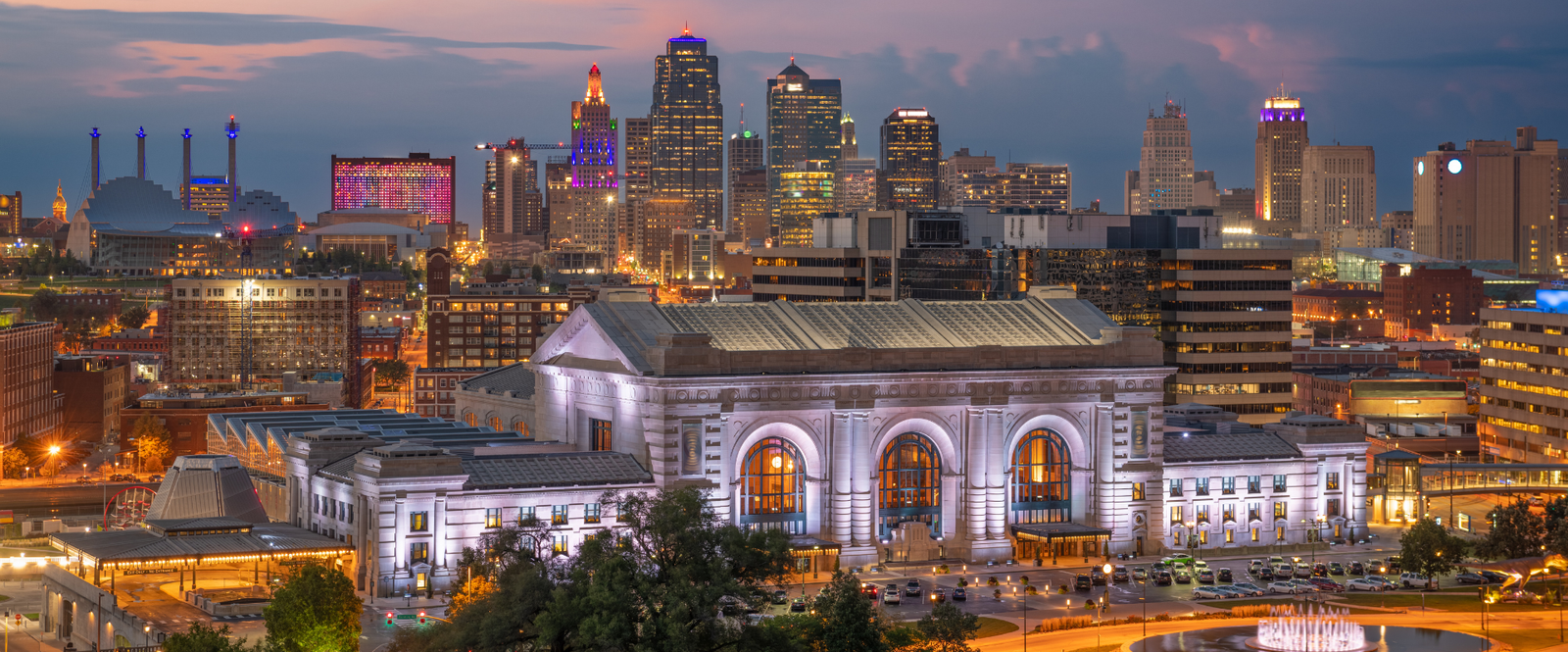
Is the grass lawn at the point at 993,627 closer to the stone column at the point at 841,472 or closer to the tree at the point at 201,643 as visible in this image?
the stone column at the point at 841,472

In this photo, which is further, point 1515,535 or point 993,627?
point 1515,535

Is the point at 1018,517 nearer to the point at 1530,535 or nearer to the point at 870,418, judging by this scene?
the point at 870,418

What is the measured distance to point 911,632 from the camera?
104 meters

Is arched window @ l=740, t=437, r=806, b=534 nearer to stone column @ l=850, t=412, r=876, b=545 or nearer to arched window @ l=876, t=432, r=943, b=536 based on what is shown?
stone column @ l=850, t=412, r=876, b=545

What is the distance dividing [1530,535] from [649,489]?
65.0 m

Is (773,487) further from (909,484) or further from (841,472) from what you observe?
(909,484)

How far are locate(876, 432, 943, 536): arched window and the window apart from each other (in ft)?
69.1

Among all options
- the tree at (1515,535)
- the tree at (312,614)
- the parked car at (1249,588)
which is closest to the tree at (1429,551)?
the tree at (1515,535)

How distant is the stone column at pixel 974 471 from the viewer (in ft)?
504

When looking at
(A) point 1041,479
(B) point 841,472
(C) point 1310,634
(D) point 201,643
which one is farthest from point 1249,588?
(D) point 201,643

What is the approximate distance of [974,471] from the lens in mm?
154000

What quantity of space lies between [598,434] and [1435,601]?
62.4 meters

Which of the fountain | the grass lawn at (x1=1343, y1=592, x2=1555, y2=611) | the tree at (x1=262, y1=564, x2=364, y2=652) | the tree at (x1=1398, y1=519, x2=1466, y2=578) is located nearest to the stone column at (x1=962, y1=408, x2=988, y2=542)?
the grass lawn at (x1=1343, y1=592, x2=1555, y2=611)

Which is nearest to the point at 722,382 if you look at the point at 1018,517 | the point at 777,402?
the point at 777,402
